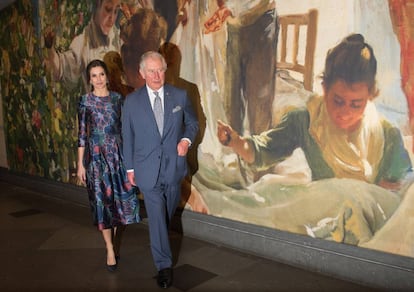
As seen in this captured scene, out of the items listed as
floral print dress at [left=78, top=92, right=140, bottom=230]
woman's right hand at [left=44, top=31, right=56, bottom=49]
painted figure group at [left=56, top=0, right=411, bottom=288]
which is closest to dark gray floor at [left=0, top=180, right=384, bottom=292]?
painted figure group at [left=56, top=0, right=411, bottom=288]

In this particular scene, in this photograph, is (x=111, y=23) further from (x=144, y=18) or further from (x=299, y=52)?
(x=299, y=52)

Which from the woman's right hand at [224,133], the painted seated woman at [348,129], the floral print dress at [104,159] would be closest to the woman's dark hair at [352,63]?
the painted seated woman at [348,129]

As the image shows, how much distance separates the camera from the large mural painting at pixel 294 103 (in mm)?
2619

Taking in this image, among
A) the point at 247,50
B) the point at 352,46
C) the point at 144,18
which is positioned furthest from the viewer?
the point at 144,18

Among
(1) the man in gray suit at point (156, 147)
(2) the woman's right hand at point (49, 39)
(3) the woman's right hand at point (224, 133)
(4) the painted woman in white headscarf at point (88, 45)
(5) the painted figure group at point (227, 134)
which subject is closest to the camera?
(5) the painted figure group at point (227, 134)

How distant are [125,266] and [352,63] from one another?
2425 mm

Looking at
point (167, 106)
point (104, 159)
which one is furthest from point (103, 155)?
point (167, 106)

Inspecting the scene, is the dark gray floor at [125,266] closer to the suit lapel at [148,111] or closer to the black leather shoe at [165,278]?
the black leather shoe at [165,278]

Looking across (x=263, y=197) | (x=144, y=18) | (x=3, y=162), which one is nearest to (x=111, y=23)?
(x=144, y=18)

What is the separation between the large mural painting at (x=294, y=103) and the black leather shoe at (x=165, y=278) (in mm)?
952

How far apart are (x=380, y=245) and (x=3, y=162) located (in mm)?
7707

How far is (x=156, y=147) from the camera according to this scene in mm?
2850

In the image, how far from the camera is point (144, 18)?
435 centimetres

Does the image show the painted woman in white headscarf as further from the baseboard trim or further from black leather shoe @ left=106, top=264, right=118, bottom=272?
black leather shoe @ left=106, top=264, right=118, bottom=272
